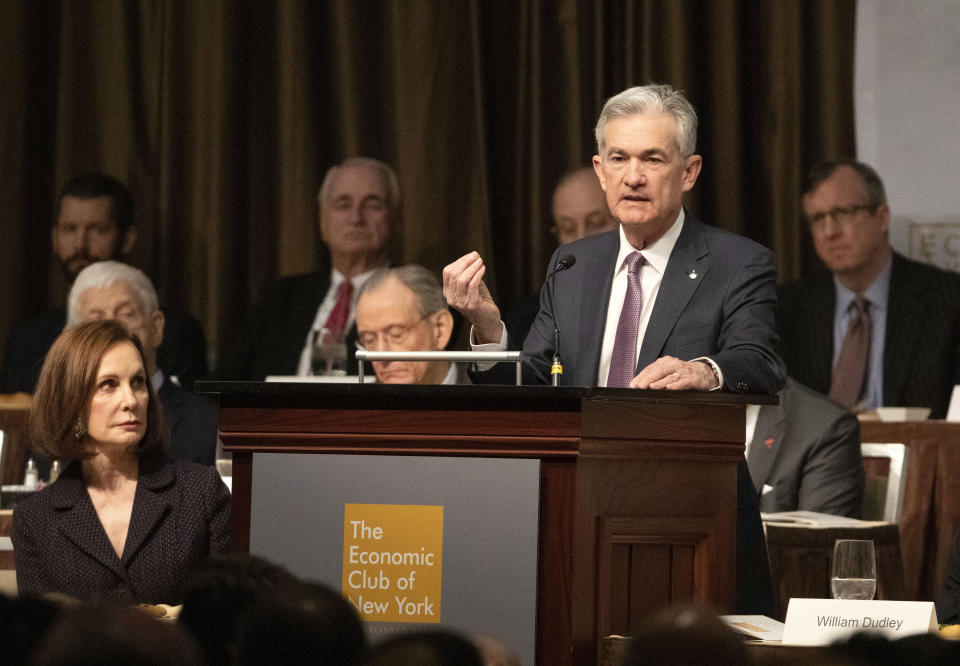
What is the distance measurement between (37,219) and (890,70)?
4039mm

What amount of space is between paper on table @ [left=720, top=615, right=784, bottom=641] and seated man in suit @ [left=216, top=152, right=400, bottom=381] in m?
3.75

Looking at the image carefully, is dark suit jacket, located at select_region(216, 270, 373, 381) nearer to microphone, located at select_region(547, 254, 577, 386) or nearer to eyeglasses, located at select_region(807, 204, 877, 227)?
eyeglasses, located at select_region(807, 204, 877, 227)

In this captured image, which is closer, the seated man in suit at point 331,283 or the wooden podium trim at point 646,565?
the wooden podium trim at point 646,565

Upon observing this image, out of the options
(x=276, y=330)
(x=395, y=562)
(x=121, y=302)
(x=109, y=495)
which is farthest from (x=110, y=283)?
(x=395, y=562)

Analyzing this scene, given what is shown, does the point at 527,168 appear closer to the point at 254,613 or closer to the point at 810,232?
the point at 810,232

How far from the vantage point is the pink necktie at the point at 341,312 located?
5.74 m

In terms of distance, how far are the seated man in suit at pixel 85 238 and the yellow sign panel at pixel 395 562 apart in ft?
12.7

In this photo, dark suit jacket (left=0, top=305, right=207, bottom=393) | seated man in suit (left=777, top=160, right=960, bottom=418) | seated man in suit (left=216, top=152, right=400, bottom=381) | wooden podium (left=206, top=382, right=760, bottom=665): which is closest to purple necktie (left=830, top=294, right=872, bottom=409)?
seated man in suit (left=777, top=160, right=960, bottom=418)

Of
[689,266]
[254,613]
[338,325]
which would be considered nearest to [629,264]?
[689,266]

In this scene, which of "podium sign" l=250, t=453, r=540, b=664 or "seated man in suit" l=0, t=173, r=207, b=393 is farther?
"seated man in suit" l=0, t=173, r=207, b=393

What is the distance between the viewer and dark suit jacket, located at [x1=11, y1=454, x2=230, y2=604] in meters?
2.74

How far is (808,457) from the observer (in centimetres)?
429

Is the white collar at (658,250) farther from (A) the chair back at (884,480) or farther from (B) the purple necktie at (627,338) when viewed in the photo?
(A) the chair back at (884,480)

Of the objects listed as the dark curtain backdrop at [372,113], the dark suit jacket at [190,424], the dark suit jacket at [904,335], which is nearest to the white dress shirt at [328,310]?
the dark curtain backdrop at [372,113]
